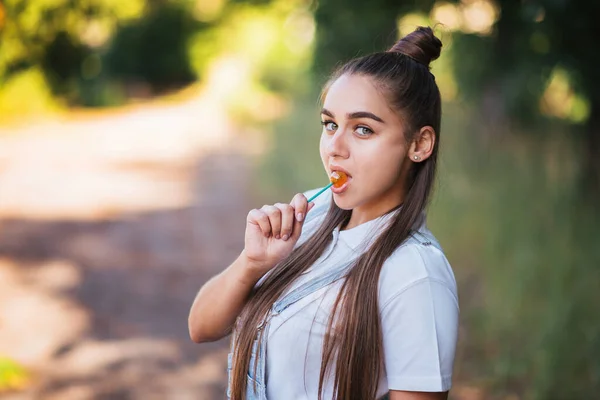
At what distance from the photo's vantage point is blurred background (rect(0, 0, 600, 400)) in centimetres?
380

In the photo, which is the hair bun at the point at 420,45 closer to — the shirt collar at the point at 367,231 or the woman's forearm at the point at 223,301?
the shirt collar at the point at 367,231

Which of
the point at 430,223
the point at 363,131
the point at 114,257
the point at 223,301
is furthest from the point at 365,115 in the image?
the point at 114,257

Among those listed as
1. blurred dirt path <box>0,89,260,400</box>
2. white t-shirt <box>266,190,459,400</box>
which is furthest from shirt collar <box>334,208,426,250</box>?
blurred dirt path <box>0,89,260,400</box>

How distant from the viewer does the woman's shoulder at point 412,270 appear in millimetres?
1394

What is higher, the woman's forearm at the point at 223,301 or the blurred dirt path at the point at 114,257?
the blurred dirt path at the point at 114,257

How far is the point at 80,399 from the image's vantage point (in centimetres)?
383

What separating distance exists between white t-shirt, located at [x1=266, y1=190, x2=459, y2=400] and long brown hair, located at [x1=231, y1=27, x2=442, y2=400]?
0.08 feet

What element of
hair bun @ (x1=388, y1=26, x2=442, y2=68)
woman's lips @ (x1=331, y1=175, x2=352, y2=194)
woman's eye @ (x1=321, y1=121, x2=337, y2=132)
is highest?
hair bun @ (x1=388, y1=26, x2=442, y2=68)

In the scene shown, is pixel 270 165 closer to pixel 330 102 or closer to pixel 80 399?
pixel 80 399

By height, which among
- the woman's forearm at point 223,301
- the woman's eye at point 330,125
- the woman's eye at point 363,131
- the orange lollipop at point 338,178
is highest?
the woman's eye at point 330,125

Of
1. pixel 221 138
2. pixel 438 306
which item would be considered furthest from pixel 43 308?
pixel 221 138

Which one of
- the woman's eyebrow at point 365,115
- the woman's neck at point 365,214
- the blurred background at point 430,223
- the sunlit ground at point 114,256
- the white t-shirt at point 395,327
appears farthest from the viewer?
the sunlit ground at point 114,256

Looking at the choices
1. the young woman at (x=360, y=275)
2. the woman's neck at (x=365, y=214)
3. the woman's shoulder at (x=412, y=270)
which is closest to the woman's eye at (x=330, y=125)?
the young woman at (x=360, y=275)

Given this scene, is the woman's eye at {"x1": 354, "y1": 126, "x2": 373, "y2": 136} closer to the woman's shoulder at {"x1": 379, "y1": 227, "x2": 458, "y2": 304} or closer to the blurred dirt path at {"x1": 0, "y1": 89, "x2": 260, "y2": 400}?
the woman's shoulder at {"x1": 379, "y1": 227, "x2": 458, "y2": 304}
